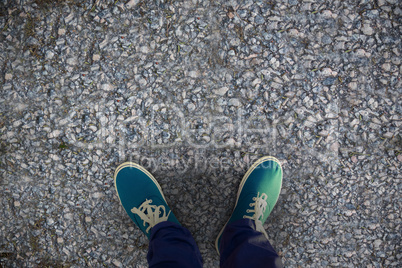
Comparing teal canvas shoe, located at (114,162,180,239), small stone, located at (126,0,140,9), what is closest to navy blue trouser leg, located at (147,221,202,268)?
teal canvas shoe, located at (114,162,180,239)

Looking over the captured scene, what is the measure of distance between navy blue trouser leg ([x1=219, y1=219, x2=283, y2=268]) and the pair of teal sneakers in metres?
0.15

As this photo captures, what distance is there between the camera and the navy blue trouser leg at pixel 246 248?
1481 mm

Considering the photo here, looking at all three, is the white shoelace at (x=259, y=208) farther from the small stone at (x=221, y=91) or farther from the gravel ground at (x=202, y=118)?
the small stone at (x=221, y=91)

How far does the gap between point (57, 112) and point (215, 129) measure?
1.20 metres

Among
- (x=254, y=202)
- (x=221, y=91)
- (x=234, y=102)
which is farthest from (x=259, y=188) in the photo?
(x=221, y=91)

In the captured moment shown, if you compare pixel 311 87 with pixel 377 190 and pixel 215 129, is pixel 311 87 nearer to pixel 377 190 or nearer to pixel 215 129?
pixel 215 129

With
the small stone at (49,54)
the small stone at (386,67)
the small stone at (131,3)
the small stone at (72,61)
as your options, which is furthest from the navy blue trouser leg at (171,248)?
the small stone at (386,67)

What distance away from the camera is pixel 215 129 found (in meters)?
1.95

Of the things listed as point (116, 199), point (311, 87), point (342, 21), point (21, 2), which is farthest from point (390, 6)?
point (21, 2)

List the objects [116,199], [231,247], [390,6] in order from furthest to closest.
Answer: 1. [116,199]
2. [390,6]
3. [231,247]

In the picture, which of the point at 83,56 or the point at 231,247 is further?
the point at 83,56

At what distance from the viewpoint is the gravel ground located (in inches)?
74.6

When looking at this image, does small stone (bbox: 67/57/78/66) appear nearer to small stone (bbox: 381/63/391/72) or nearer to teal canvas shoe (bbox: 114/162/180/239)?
teal canvas shoe (bbox: 114/162/180/239)

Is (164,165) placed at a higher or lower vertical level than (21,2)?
lower
